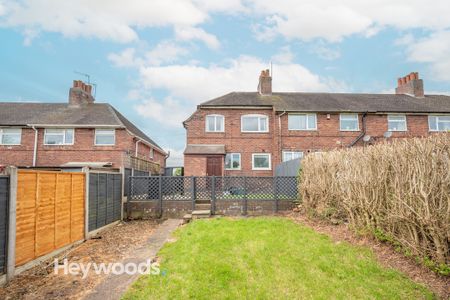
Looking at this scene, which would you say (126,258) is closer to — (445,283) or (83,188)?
(83,188)

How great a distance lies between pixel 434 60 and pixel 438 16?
9150mm

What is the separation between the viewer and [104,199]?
305 inches

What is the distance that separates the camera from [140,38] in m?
12.1

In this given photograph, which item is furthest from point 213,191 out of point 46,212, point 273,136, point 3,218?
point 273,136

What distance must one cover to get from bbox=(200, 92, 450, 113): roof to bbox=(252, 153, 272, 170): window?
11.9 ft

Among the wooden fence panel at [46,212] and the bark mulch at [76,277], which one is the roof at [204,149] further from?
the wooden fence panel at [46,212]

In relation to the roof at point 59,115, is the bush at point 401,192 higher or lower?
lower

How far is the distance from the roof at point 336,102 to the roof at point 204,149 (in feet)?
10.2

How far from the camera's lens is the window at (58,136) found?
17656 mm

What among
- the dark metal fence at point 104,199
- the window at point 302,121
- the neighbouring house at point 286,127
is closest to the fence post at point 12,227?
the dark metal fence at point 104,199

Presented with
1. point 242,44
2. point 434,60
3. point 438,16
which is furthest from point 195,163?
point 434,60

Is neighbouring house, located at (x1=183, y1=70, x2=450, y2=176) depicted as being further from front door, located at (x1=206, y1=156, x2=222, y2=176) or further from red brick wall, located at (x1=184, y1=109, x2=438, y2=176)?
front door, located at (x1=206, y1=156, x2=222, y2=176)

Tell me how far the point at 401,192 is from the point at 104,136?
1825 cm

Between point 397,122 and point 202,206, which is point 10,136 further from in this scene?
point 397,122
